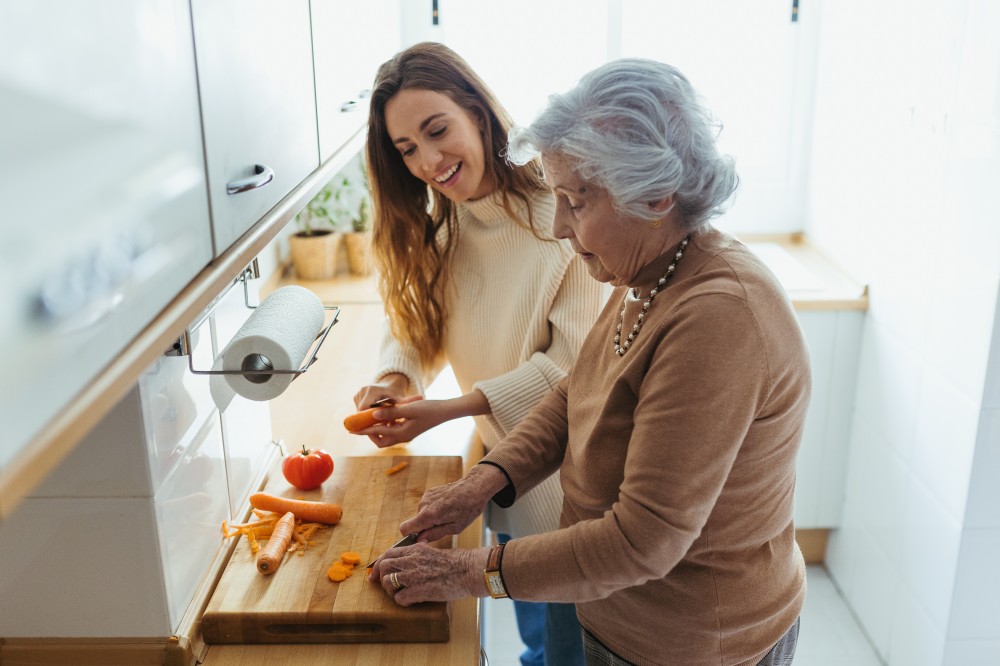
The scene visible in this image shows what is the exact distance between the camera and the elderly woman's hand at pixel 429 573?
1.12 meters

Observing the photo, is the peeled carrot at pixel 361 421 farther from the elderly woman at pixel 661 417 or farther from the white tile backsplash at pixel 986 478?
the white tile backsplash at pixel 986 478

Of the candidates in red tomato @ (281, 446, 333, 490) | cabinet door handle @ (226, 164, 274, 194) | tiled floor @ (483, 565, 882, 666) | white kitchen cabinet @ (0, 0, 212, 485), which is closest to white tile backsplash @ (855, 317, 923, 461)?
tiled floor @ (483, 565, 882, 666)

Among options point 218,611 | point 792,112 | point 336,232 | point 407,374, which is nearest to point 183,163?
point 218,611

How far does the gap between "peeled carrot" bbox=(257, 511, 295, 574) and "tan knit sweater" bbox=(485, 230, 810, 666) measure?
39cm

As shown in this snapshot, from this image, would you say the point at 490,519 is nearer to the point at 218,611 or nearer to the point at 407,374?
the point at 407,374

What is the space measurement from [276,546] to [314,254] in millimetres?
1717

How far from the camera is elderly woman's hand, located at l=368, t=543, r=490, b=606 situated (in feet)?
3.68

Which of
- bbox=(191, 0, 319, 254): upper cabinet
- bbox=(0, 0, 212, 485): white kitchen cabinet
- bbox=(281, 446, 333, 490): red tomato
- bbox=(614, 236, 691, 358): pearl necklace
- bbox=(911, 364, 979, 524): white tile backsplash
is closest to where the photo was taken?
bbox=(0, 0, 212, 485): white kitchen cabinet

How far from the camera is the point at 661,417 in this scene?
3.18ft

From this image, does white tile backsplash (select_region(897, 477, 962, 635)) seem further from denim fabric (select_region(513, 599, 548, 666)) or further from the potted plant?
the potted plant

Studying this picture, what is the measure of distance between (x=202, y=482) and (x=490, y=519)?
0.62 meters

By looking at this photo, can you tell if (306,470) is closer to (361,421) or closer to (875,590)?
(361,421)

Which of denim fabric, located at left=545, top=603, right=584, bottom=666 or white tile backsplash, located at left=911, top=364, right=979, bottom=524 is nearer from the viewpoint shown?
denim fabric, located at left=545, top=603, right=584, bottom=666

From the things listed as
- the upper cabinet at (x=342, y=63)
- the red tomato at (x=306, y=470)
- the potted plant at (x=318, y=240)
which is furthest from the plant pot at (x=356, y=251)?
the red tomato at (x=306, y=470)
